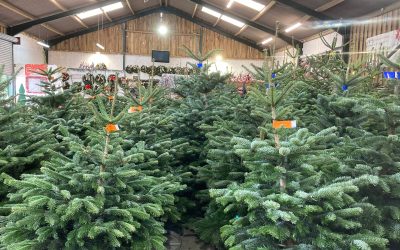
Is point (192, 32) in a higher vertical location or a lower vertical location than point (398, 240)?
higher

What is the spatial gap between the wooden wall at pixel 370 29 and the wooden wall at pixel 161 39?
9840 millimetres

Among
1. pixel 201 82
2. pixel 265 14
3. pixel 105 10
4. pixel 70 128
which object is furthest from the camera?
pixel 105 10

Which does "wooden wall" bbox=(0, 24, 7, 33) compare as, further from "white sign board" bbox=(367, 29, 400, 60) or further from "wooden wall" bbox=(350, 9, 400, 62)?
"white sign board" bbox=(367, 29, 400, 60)

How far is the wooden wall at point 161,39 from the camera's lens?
21.1 metres

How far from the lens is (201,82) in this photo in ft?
19.5

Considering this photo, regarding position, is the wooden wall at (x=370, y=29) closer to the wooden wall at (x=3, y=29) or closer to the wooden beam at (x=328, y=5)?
the wooden beam at (x=328, y=5)

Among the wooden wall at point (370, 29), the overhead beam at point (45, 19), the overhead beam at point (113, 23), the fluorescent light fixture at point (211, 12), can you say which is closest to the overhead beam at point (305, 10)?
the wooden wall at point (370, 29)

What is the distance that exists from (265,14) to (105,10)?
8227mm

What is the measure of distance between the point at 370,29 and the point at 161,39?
42.6 ft

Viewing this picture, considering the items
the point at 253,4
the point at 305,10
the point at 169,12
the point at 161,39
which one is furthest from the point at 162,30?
the point at 305,10

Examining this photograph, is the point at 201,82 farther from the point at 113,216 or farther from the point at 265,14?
the point at 265,14

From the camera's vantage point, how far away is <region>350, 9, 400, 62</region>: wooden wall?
10.3m

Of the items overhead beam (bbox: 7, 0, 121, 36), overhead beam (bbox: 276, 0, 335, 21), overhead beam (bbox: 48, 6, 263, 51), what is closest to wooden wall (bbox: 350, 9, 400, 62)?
overhead beam (bbox: 276, 0, 335, 21)

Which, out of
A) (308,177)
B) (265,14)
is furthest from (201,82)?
(265,14)
